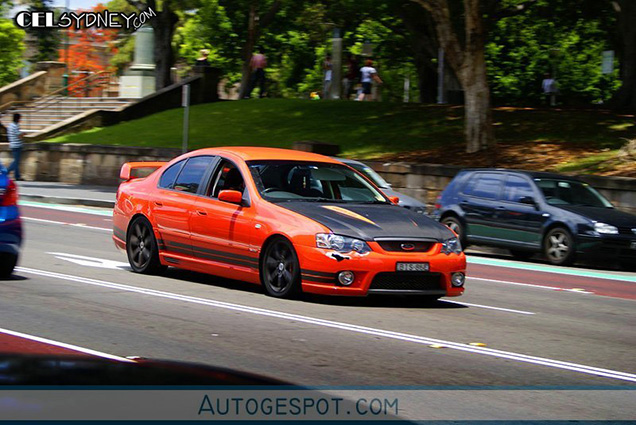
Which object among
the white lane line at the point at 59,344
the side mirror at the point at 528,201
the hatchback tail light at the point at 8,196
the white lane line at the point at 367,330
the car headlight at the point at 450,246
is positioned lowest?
the white lane line at the point at 367,330

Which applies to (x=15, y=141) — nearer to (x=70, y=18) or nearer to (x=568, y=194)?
(x=70, y=18)

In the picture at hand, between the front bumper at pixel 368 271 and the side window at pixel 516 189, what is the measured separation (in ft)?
26.0

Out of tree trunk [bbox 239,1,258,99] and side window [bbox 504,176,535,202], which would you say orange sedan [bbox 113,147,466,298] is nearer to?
side window [bbox 504,176,535,202]

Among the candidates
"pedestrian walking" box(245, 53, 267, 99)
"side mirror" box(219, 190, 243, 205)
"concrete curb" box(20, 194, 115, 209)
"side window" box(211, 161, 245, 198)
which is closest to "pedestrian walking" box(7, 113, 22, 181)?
"concrete curb" box(20, 194, 115, 209)

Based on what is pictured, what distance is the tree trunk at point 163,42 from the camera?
3922cm

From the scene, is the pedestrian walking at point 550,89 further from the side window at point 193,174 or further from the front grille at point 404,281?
the front grille at point 404,281

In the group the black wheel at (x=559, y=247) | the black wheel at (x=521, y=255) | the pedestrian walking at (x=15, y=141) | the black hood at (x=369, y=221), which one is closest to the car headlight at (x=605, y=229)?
the black wheel at (x=559, y=247)

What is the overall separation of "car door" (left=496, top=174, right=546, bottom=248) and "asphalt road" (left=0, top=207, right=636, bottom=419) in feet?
12.4

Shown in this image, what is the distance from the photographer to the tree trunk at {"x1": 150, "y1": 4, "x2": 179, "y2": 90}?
39.2 meters

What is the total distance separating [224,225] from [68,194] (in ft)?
59.5

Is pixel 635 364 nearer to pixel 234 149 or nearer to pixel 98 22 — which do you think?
pixel 234 149

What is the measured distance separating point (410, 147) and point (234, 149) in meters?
15.9

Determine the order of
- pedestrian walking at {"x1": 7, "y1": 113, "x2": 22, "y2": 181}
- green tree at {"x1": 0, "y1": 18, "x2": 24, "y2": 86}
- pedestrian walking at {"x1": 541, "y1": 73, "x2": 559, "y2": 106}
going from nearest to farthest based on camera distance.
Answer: pedestrian walking at {"x1": 7, "y1": 113, "x2": 22, "y2": 181} → pedestrian walking at {"x1": 541, "y1": 73, "x2": 559, "y2": 106} → green tree at {"x1": 0, "y1": 18, "x2": 24, "y2": 86}

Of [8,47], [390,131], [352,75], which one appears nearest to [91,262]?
[390,131]
